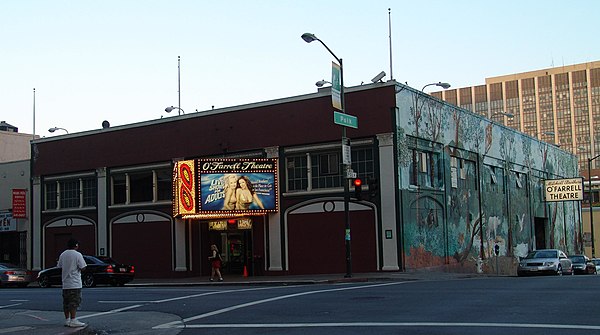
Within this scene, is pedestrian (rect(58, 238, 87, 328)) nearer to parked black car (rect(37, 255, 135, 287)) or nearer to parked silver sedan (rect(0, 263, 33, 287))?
parked black car (rect(37, 255, 135, 287))

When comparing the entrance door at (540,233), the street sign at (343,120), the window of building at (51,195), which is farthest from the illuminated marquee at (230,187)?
the entrance door at (540,233)

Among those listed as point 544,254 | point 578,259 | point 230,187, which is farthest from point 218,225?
point 578,259

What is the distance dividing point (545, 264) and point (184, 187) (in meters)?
18.2

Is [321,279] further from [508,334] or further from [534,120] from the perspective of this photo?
[534,120]

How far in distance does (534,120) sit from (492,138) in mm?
134990

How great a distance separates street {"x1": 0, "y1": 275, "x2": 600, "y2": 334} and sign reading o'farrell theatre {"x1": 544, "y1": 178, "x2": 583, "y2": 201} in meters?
33.7

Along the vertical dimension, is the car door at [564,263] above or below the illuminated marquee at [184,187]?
below

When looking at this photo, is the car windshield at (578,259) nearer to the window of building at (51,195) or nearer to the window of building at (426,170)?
the window of building at (426,170)

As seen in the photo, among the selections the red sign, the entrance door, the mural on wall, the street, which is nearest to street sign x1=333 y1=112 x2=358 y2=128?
the mural on wall

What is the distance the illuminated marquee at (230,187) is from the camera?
35500 mm

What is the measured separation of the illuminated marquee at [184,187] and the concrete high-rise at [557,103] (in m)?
140

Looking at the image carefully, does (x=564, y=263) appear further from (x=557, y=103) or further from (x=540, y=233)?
(x=557, y=103)

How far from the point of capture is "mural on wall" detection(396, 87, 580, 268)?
115ft

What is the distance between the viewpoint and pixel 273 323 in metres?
15.3
